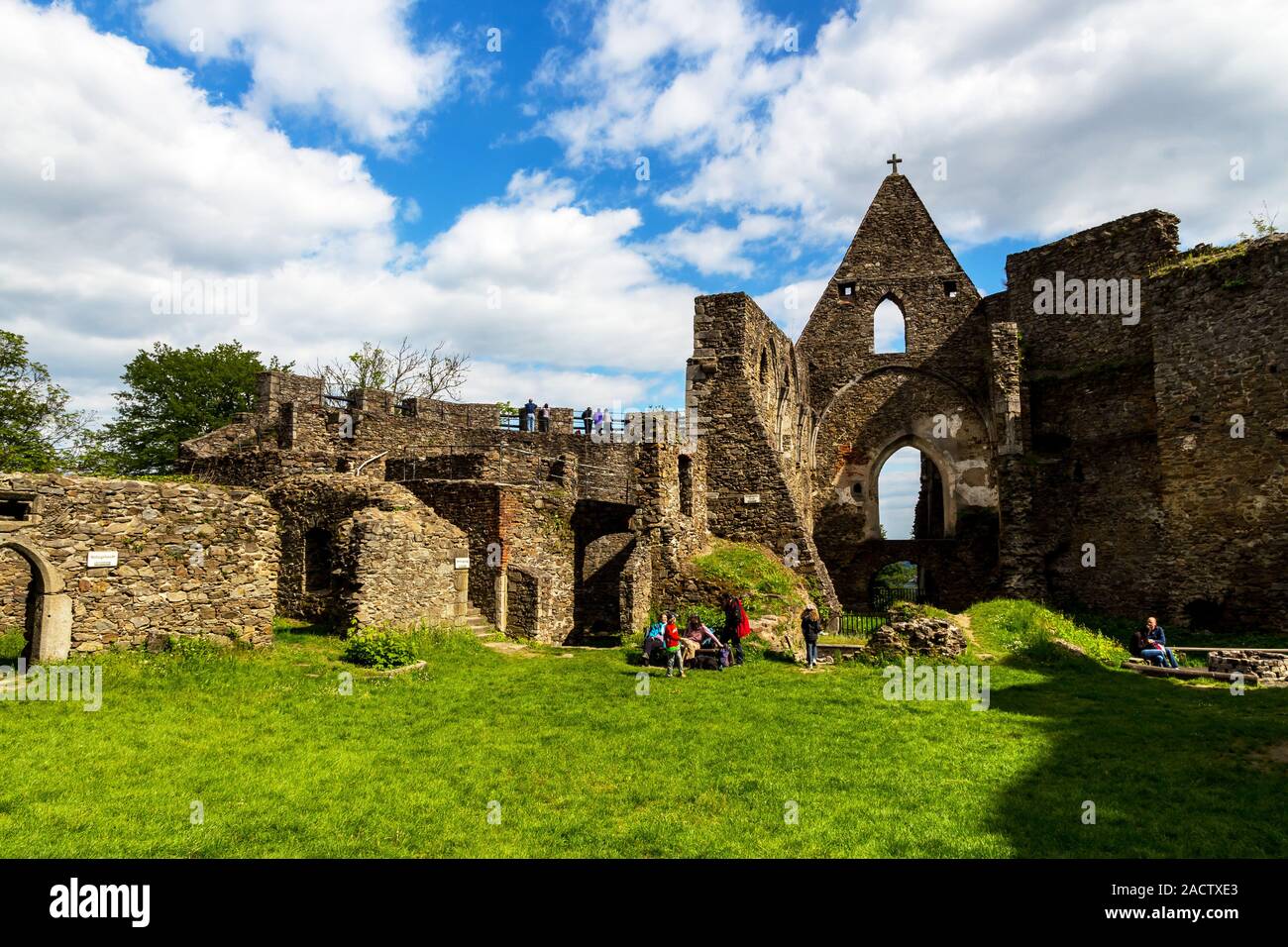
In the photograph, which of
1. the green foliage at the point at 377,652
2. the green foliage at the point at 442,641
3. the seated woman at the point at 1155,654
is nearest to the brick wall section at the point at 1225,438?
the seated woman at the point at 1155,654

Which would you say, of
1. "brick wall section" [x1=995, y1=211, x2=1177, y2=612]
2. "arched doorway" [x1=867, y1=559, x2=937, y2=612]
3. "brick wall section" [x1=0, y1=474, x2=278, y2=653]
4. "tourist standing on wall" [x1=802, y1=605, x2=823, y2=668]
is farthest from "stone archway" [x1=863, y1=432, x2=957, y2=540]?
"brick wall section" [x1=0, y1=474, x2=278, y2=653]

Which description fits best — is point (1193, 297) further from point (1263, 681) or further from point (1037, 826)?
point (1037, 826)

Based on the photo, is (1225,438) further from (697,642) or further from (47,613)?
(47,613)

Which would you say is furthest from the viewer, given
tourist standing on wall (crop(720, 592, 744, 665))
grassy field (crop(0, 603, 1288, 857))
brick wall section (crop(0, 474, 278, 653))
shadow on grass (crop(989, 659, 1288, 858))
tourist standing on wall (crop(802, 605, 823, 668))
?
tourist standing on wall (crop(720, 592, 744, 665))

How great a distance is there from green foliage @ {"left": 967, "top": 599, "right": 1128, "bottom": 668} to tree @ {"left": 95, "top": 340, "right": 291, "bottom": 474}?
3889 cm

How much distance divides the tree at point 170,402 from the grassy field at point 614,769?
35.1m

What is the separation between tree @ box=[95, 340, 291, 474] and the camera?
40.2 metres

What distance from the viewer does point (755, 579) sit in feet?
62.8

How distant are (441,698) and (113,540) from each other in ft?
18.5

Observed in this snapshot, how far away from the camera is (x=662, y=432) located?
2312 centimetres

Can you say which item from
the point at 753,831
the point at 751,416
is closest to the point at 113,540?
the point at 753,831

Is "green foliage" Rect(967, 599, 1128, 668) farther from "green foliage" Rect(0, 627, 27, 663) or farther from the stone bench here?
"green foliage" Rect(0, 627, 27, 663)

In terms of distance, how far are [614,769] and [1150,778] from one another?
5.81 m

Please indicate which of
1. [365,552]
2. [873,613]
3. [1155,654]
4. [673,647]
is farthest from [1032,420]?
[365,552]
